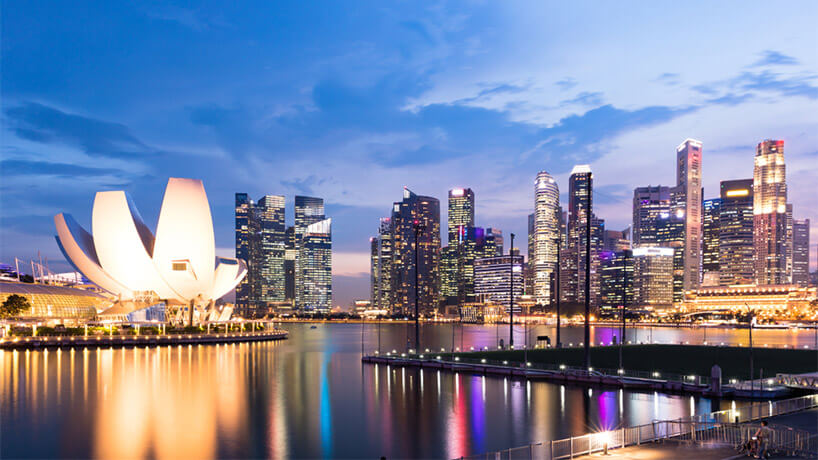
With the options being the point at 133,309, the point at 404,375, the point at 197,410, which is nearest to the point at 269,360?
the point at 404,375

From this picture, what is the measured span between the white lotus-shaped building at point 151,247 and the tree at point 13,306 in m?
7.72

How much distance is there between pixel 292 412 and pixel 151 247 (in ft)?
184

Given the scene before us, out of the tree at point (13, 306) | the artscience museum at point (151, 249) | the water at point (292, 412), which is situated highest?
the artscience museum at point (151, 249)

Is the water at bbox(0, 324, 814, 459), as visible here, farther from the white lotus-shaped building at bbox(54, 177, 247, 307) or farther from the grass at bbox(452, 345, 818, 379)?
the white lotus-shaped building at bbox(54, 177, 247, 307)

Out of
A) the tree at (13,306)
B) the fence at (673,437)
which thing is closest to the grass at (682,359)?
the fence at (673,437)

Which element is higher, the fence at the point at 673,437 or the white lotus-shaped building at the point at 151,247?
the white lotus-shaped building at the point at 151,247

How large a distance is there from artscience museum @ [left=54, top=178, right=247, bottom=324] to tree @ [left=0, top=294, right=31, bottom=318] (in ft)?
25.4

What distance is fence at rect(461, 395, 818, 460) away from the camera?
1524 cm

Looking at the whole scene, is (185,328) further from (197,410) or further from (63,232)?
(197,410)

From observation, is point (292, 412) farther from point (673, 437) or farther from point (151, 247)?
point (151, 247)

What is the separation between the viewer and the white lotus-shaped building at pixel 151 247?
72.4 meters

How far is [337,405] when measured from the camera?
28.7m

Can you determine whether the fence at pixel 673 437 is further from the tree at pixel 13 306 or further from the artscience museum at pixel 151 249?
the tree at pixel 13 306

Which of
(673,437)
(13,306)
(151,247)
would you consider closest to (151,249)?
(151,247)
